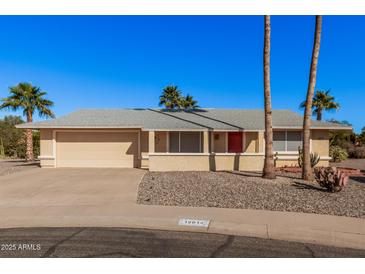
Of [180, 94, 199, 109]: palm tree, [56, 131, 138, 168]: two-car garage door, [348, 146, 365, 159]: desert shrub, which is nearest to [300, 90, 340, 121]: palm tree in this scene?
A: [348, 146, 365, 159]: desert shrub

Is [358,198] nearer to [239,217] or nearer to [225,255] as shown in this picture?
[239,217]

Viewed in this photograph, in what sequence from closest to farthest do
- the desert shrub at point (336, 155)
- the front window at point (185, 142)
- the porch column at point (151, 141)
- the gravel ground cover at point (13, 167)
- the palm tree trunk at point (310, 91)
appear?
the palm tree trunk at point (310, 91) → the gravel ground cover at point (13, 167) → the porch column at point (151, 141) → the front window at point (185, 142) → the desert shrub at point (336, 155)

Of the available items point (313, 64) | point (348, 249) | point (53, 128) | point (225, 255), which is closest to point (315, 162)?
point (313, 64)

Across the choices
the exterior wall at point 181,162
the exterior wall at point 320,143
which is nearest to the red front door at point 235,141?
the exterior wall at point 181,162

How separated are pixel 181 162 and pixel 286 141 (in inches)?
283

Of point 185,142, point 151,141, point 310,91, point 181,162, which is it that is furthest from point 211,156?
point 310,91

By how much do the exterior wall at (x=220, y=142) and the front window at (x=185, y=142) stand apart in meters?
1.13

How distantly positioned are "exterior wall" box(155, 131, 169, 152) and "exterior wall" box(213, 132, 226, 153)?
3200 millimetres

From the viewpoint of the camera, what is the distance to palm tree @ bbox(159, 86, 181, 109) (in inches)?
1292

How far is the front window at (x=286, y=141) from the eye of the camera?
55.3 ft

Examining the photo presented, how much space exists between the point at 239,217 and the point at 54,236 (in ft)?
13.4

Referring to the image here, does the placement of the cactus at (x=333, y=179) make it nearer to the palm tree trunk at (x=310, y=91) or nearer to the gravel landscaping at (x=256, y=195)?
the gravel landscaping at (x=256, y=195)

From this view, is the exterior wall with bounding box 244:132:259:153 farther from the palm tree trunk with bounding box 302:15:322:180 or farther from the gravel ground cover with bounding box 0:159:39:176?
the gravel ground cover with bounding box 0:159:39:176

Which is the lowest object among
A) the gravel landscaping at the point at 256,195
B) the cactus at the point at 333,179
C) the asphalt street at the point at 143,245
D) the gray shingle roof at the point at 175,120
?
the asphalt street at the point at 143,245
